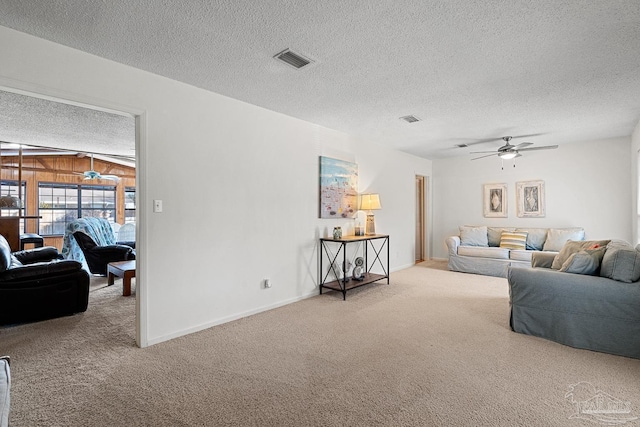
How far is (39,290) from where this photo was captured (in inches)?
134

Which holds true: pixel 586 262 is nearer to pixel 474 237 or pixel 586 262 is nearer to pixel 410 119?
pixel 410 119

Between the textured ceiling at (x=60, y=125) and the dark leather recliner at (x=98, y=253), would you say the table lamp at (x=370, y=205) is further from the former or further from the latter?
the dark leather recliner at (x=98, y=253)

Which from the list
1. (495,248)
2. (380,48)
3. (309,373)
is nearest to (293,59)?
(380,48)

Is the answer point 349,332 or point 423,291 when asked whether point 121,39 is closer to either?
point 349,332

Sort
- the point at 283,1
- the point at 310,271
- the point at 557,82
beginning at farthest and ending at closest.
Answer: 1. the point at 310,271
2. the point at 557,82
3. the point at 283,1

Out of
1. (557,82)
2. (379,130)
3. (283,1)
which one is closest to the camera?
(283,1)

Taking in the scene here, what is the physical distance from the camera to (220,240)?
337cm

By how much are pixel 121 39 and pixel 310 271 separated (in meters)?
3.23

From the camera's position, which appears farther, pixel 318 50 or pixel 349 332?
pixel 349 332

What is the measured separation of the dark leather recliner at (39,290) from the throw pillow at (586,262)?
5105 millimetres

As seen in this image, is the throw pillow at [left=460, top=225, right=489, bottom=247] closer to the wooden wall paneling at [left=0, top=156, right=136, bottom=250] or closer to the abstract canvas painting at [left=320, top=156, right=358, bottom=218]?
the abstract canvas painting at [left=320, top=156, right=358, bottom=218]

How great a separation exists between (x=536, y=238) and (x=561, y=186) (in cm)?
109

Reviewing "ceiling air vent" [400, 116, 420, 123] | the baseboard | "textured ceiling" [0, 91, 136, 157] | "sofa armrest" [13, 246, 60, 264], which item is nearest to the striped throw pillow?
"ceiling air vent" [400, 116, 420, 123]

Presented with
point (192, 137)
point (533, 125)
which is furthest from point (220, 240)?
point (533, 125)
